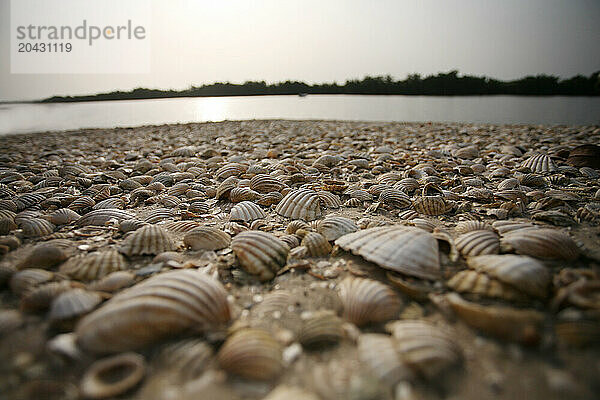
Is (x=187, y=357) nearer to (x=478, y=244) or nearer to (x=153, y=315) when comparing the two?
(x=153, y=315)

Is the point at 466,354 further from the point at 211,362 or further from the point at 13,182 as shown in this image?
the point at 13,182

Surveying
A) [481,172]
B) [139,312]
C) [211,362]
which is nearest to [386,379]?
[211,362]

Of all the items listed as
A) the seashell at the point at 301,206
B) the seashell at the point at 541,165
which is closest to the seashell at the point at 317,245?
the seashell at the point at 301,206

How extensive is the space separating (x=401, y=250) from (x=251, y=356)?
3.32ft

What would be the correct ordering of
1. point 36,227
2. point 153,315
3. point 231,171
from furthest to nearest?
point 231,171 < point 36,227 < point 153,315

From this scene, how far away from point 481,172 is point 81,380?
16.0 feet

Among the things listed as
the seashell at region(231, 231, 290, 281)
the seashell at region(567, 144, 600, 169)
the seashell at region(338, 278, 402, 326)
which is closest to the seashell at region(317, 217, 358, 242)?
the seashell at region(231, 231, 290, 281)

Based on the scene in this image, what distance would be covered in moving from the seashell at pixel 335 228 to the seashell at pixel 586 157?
4082 mm

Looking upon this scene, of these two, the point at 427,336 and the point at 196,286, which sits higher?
the point at 196,286

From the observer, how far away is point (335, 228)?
7.61 feet

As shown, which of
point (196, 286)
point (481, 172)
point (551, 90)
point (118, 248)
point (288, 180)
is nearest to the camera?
point (196, 286)

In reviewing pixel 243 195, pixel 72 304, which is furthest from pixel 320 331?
pixel 243 195

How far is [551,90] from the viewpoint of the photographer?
3512 cm

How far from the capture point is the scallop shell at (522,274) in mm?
1425
